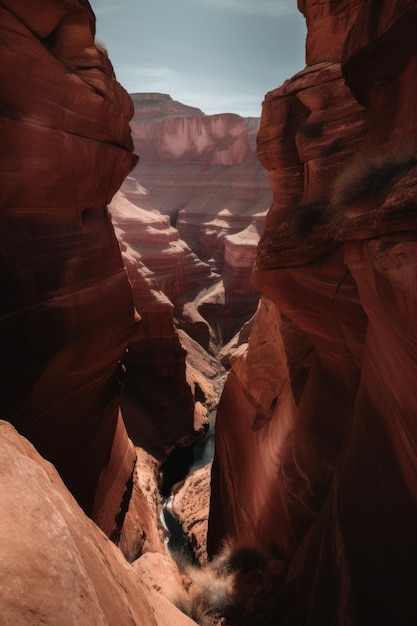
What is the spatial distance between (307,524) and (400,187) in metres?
4.51

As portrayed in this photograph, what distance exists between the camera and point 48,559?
190cm

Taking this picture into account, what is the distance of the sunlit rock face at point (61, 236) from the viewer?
5.11m

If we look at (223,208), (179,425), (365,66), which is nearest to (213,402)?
(179,425)

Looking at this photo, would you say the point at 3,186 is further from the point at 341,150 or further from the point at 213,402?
the point at 213,402

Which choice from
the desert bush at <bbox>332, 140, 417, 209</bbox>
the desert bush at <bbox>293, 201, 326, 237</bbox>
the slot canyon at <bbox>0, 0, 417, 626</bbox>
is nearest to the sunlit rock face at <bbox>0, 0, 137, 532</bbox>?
the slot canyon at <bbox>0, 0, 417, 626</bbox>

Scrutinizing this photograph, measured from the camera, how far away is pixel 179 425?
51.8ft

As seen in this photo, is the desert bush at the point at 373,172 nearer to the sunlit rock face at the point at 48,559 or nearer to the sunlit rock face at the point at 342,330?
the sunlit rock face at the point at 342,330

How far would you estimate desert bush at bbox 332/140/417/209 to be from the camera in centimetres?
358

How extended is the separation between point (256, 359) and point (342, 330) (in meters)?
3.59

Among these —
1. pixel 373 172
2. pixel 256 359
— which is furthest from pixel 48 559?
pixel 256 359

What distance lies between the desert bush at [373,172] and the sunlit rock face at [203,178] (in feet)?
94.8

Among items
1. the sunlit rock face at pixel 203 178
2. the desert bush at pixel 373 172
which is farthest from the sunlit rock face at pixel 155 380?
the sunlit rock face at pixel 203 178

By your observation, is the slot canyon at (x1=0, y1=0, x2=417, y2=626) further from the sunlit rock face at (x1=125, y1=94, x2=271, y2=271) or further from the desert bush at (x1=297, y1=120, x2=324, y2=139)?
the sunlit rock face at (x1=125, y1=94, x2=271, y2=271)

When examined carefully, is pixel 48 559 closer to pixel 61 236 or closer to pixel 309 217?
pixel 309 217
